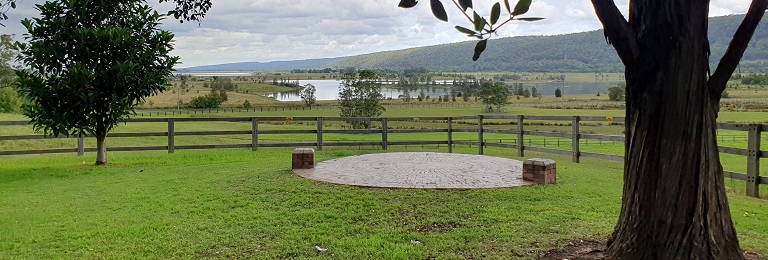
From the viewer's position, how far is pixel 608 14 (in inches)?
141

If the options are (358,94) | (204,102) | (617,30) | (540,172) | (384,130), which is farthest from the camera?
(204,102)

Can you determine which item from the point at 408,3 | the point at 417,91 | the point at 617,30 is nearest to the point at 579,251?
the point at 617,30

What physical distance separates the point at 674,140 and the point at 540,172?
4.34 m

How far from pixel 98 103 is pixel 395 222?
25.2 ft

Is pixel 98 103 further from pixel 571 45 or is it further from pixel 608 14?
pixel 571 45

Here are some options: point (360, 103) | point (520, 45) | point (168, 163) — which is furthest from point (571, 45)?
point (168, 163)

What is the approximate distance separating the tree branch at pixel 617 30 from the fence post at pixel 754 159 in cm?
519

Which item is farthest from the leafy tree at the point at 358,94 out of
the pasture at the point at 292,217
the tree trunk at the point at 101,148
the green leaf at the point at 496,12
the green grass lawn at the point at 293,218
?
the green leaf at the point at 496,12

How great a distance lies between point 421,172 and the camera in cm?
894

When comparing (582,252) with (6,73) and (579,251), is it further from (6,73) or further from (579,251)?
(6,73)

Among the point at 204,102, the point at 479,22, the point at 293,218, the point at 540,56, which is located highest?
the point at 540,56

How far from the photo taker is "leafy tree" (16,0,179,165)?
10312 mm

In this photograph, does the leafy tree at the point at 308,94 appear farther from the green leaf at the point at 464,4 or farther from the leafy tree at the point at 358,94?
the green leaf at the point at 464,4

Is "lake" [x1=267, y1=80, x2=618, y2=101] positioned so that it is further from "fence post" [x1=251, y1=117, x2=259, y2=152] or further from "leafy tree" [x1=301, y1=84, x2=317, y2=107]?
"fence post" [x1=251, y1=117, x2=259, y2=152]
